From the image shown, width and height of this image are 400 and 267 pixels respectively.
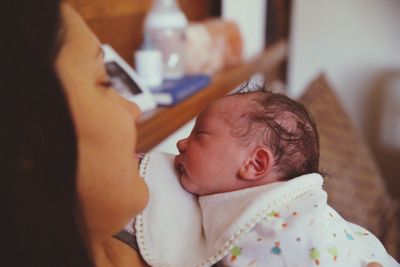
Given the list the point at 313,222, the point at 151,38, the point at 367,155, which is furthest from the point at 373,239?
the point at 367,155

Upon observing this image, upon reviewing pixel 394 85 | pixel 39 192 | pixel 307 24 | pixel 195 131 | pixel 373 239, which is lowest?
pixel 394 85

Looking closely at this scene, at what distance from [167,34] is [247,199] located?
971 millimetres

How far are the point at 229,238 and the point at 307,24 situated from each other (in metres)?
2.40

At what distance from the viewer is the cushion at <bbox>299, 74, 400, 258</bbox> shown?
1.75m

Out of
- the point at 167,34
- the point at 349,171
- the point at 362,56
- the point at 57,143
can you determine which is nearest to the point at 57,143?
the point at 57,143

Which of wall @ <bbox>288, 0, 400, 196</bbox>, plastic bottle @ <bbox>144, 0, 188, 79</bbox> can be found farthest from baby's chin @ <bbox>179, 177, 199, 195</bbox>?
wall @ <bbox>288, 0, 400, 196</bbox>

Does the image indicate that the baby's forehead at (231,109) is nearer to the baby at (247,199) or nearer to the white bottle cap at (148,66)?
the baby at (247,199)

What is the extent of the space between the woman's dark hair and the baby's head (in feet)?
0.92

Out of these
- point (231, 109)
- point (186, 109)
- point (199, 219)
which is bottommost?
point (186, 109)

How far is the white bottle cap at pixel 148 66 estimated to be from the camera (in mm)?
1454

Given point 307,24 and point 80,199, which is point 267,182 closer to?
point 80,199

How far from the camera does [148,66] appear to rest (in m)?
1.46

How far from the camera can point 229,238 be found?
0.69 meters

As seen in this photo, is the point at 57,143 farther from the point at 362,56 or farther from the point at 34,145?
the point at 362,56
